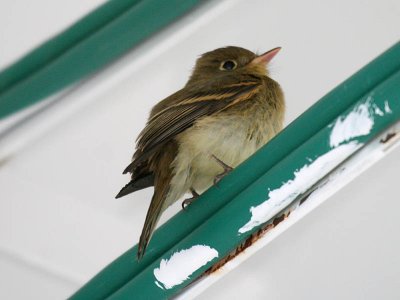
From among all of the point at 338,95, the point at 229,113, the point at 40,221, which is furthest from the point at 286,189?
the point at 40,221

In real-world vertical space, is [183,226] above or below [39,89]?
below

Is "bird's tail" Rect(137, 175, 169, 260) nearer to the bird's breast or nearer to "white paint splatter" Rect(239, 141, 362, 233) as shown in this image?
the bird's breast

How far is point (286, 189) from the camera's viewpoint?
73.0 inches

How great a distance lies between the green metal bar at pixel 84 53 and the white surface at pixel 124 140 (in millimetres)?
350

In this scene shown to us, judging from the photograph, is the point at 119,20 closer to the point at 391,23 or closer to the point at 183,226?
the point at 183,226

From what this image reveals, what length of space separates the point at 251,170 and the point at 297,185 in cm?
16

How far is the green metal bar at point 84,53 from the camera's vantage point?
113 inches

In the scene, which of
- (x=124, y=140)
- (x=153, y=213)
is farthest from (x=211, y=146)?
(x=124, y=140)

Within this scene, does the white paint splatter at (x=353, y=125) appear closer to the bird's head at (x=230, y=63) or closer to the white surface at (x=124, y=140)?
the white surface at (x=124, y=140)

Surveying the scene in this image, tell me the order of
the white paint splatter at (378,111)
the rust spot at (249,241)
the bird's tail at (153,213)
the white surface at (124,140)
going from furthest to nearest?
1. the white surface at (124,140)
2. the bird's tail at (153,213)
3. the rust spot at (249,241)
4. the white paint splatter at (378,111)

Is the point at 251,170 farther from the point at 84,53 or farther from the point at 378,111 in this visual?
the point at 84,53

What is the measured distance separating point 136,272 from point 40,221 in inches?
75.7

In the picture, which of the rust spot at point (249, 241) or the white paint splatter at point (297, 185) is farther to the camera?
the rust spot at point (249, 241)

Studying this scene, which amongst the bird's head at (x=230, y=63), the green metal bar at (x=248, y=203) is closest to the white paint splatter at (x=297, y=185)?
the green metal bar at (x=248, y=203)
